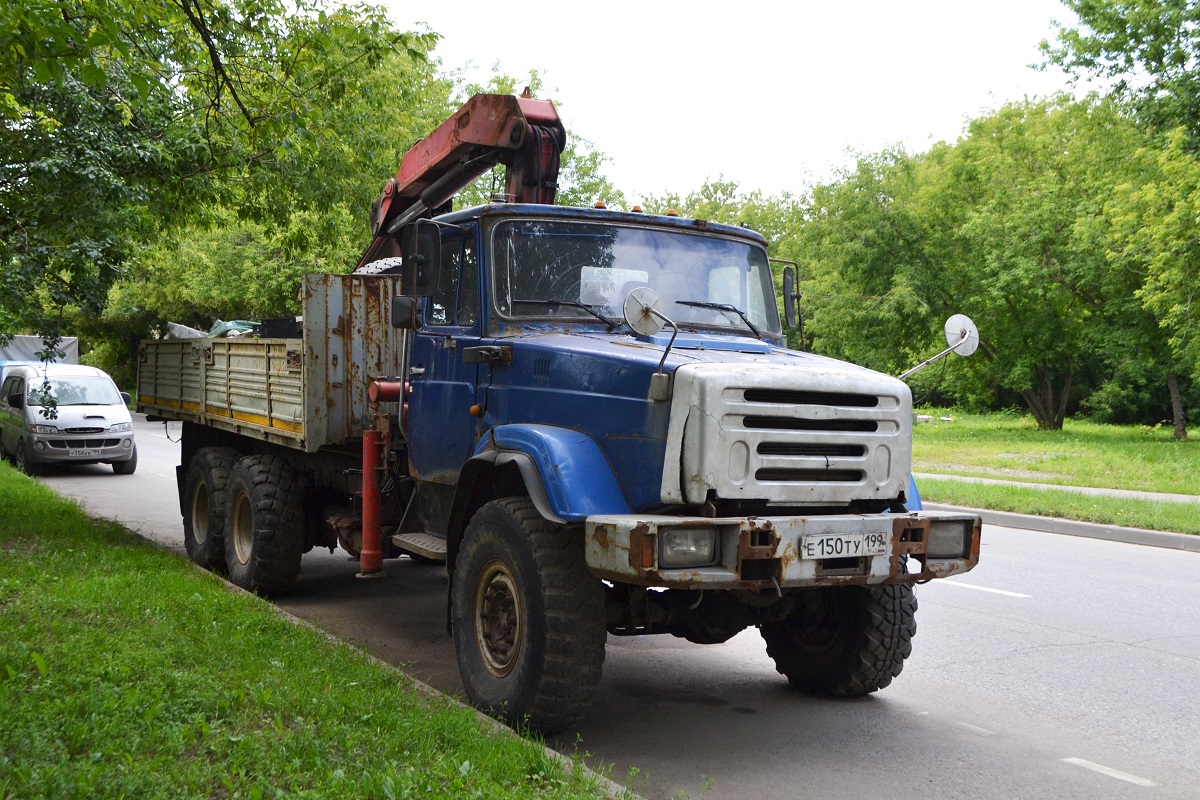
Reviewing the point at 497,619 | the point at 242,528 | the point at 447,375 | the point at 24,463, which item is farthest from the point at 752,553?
the point at 24,463

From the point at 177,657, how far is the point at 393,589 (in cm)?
360

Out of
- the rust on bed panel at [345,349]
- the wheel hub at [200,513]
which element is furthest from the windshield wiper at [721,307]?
the wheel hub at [200,513]

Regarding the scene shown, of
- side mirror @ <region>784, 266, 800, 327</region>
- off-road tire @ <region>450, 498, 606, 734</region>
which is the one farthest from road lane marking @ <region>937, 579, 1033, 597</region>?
off-road tire @ <region>450, 498, 606, 734</region>

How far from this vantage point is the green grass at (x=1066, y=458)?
1945 cm

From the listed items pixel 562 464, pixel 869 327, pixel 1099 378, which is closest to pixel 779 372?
pixel 562 464

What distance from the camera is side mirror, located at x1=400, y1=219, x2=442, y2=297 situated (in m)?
6.13

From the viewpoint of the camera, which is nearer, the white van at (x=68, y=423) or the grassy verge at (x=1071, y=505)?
the grassy verge at (x=1071, y=505)

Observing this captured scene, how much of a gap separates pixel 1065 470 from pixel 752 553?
742 inches

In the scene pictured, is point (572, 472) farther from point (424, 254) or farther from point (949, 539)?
point (949, 539)

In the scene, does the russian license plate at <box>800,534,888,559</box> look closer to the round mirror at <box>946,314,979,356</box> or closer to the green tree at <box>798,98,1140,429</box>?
the round mirror at <box>946,314,979,356</box>

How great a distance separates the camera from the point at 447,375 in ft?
21.5

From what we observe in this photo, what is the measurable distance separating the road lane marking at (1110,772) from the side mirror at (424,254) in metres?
3.97

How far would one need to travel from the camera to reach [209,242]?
37594 mm

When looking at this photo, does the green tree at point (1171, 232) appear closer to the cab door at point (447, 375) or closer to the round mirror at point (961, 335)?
the round mirror at point (961, 335)
